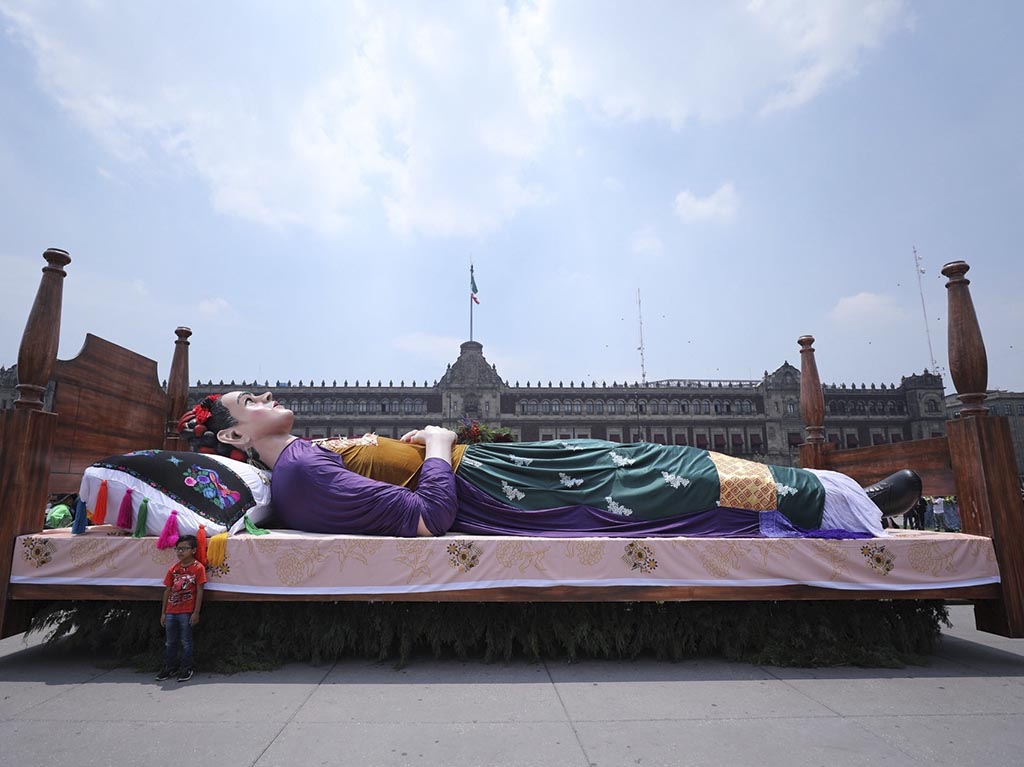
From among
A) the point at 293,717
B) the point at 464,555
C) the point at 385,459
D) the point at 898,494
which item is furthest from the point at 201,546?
the point at 898,494

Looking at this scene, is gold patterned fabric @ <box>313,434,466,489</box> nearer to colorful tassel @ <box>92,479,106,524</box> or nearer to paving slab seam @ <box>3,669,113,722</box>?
colorful tassel @ <box>92,479,106,524</box>

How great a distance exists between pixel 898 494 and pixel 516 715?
9.98 feet

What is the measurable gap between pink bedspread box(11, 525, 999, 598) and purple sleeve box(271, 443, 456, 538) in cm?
22

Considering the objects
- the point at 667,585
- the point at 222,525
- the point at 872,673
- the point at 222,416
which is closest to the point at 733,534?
the point at 667,585

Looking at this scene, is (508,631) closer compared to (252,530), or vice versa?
(508,631)

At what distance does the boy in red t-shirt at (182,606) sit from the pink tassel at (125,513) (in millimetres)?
440

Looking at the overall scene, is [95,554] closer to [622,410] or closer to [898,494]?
[898,494]

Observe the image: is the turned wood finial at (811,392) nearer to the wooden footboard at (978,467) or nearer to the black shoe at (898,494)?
the wooden footboard at (978,467)

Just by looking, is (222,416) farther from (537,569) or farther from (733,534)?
(733,534)

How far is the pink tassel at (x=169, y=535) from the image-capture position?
2.89 metres

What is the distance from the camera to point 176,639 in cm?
275

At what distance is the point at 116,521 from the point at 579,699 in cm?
261

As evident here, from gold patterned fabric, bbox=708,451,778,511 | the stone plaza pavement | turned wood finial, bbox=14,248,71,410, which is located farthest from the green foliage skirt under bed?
turned wood finial, bbox=14,248,71,410

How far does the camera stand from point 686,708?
2.38 metres
